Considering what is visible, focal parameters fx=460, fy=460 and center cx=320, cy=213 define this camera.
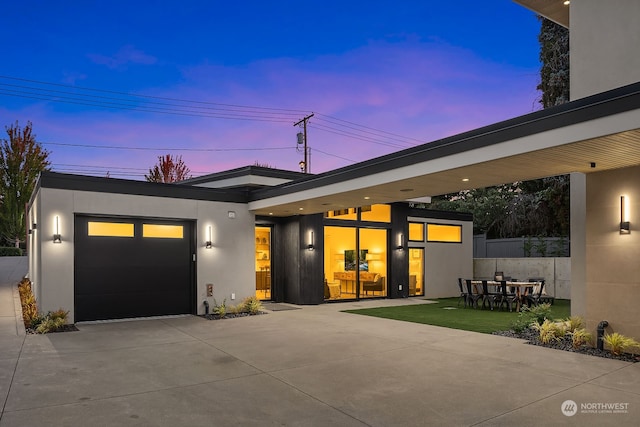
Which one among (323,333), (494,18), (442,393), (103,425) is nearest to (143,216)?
(323,333)

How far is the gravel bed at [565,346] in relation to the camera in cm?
701

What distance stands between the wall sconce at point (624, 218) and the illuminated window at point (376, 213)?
931cm

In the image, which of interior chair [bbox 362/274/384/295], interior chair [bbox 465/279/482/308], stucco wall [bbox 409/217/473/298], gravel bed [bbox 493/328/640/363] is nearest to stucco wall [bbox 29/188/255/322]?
interior chair [bbox 362/274/384/295]

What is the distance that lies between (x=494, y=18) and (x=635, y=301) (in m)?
19.6

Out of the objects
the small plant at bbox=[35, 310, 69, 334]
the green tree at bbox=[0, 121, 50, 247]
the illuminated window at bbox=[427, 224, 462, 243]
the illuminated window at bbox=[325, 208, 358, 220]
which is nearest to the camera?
the small plant at bbox=[35, 310, 69, 334]

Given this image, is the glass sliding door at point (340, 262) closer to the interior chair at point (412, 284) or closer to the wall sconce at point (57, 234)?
the interior chair at point (412, 284)

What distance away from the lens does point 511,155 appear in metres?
6.37

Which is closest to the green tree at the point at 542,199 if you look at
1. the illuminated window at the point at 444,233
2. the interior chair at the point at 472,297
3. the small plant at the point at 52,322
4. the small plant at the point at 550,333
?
the illuminated window at the point at 444,233

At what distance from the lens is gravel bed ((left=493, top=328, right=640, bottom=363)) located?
7.01m

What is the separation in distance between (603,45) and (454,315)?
738 centimetres

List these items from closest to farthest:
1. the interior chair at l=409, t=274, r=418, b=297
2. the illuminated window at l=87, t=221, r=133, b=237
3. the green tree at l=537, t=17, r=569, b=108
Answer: the illuminated window at l=87, t=221, r=133, b=237
the interior chair at l=409, t=274, r=418, b=297
the green tree at l=537, t=17, r=569, b=108

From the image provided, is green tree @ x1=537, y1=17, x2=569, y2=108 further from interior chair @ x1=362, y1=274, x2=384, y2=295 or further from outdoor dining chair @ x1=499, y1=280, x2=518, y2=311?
interior chair @ x1=362, y1=274, x2=384, y2=295

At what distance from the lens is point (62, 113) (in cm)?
2748

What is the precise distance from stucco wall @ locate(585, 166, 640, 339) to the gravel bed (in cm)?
39
